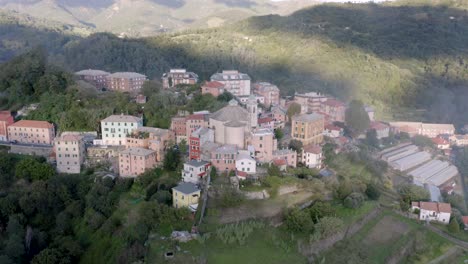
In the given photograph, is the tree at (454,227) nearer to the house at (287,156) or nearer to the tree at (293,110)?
the house at (287,156)

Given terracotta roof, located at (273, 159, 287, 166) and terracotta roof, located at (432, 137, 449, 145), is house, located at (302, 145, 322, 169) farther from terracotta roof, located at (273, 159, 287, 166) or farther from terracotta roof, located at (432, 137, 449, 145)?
terracotta roof, located at (432, 137, 449, 145)

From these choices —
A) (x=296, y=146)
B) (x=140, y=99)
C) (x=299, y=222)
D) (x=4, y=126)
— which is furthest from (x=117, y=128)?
(x=299, y=222)

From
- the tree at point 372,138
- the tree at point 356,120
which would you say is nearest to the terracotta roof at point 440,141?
the tree at point 372,138

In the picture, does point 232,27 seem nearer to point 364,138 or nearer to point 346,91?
point 346,91

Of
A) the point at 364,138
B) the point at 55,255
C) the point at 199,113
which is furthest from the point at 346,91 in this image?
the point at 55,255

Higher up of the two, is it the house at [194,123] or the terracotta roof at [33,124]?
the house at [194,123]

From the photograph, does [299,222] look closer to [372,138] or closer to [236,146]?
[236,146]

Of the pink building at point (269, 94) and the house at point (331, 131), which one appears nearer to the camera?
the house at point (331, 131)
